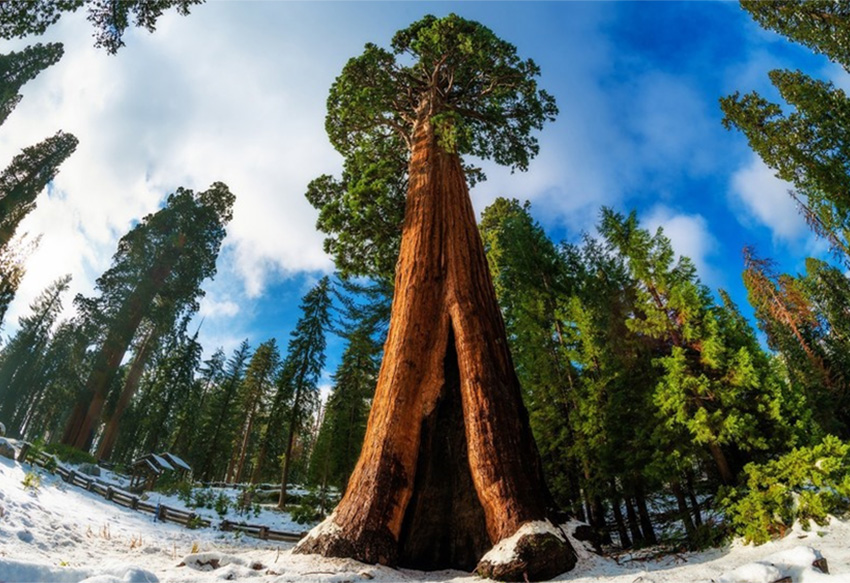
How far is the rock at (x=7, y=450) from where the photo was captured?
13.4 metres

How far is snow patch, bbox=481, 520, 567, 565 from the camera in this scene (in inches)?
183

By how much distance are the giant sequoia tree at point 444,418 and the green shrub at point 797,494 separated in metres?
3.00

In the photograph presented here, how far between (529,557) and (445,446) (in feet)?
7.31

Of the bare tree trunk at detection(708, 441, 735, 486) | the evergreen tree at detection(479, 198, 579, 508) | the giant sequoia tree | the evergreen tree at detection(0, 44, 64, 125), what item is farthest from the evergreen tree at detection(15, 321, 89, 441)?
the bare tree trunk at detection(708, 441, 735, 486)

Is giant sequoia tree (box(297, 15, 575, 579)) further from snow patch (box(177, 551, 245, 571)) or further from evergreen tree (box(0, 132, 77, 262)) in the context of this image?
evergreen tree (box(0, 132, 77, 262))

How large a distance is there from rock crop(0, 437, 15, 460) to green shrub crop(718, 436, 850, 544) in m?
20.1

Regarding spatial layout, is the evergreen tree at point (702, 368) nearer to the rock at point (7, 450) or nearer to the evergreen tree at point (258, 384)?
the rock at point (7, 450)

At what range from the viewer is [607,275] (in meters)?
12.5

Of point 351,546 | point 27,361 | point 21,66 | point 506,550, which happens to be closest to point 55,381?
point 27,361

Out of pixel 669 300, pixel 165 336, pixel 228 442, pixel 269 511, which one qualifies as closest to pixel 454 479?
pixel 669 300

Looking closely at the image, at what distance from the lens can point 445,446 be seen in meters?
6.61

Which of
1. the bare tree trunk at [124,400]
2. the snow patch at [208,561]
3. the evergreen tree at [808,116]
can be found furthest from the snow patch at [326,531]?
the bare tree trunk at [124,400]

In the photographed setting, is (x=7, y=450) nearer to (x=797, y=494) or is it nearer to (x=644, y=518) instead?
(x=644, y=518)

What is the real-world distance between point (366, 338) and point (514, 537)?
14.4 meters
